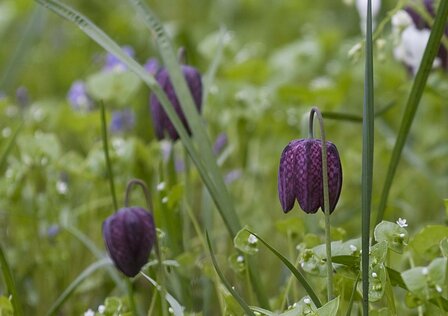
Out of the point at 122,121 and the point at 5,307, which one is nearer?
the point at 5,307

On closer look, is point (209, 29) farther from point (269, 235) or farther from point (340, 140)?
point (269, 235)

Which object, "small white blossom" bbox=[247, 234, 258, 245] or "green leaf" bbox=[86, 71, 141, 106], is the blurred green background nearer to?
"green leaf" bbox=[86, 71, 141, 106]

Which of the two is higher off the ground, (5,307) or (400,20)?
(400,20)

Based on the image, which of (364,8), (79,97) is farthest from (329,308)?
(79,97)

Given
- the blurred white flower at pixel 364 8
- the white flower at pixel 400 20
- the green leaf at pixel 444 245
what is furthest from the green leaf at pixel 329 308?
the blurred white flower at pixel 364 8

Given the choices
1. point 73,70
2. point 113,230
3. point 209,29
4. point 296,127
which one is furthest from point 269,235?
point 209,29

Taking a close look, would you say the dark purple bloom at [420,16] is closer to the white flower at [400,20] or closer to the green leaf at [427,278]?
the white flower at [400,20]

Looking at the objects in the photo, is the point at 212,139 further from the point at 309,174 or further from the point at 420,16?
the point at 309,174
